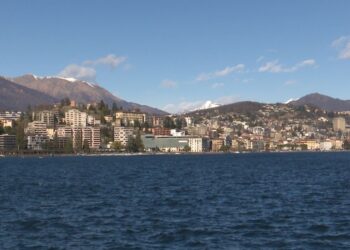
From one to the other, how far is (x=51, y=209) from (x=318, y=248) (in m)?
17.2

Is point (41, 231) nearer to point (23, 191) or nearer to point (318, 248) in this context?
point (318, 248)

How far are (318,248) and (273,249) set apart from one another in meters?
1.78

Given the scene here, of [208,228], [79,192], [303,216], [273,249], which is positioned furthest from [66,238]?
[79,192]

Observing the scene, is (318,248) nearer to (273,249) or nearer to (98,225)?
(273,249)

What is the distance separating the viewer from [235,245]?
2427 centimetres

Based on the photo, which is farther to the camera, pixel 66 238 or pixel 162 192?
pixel 162 192

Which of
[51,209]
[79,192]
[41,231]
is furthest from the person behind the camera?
[79,192]

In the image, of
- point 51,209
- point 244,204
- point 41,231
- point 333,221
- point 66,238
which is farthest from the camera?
point 244,204

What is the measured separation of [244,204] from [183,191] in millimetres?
11204

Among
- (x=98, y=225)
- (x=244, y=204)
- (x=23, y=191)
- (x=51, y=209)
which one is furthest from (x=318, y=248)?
(x=23, y=191)

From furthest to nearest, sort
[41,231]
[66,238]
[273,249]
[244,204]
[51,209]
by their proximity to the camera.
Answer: [244,204] < [51,209] < [41,231] < [66,238] < [273,249]

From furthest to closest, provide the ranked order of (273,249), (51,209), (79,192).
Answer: (79,192)
(51,209)
(273,249)

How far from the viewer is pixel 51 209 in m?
35.5

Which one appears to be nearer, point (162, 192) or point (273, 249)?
point (273, 249)
